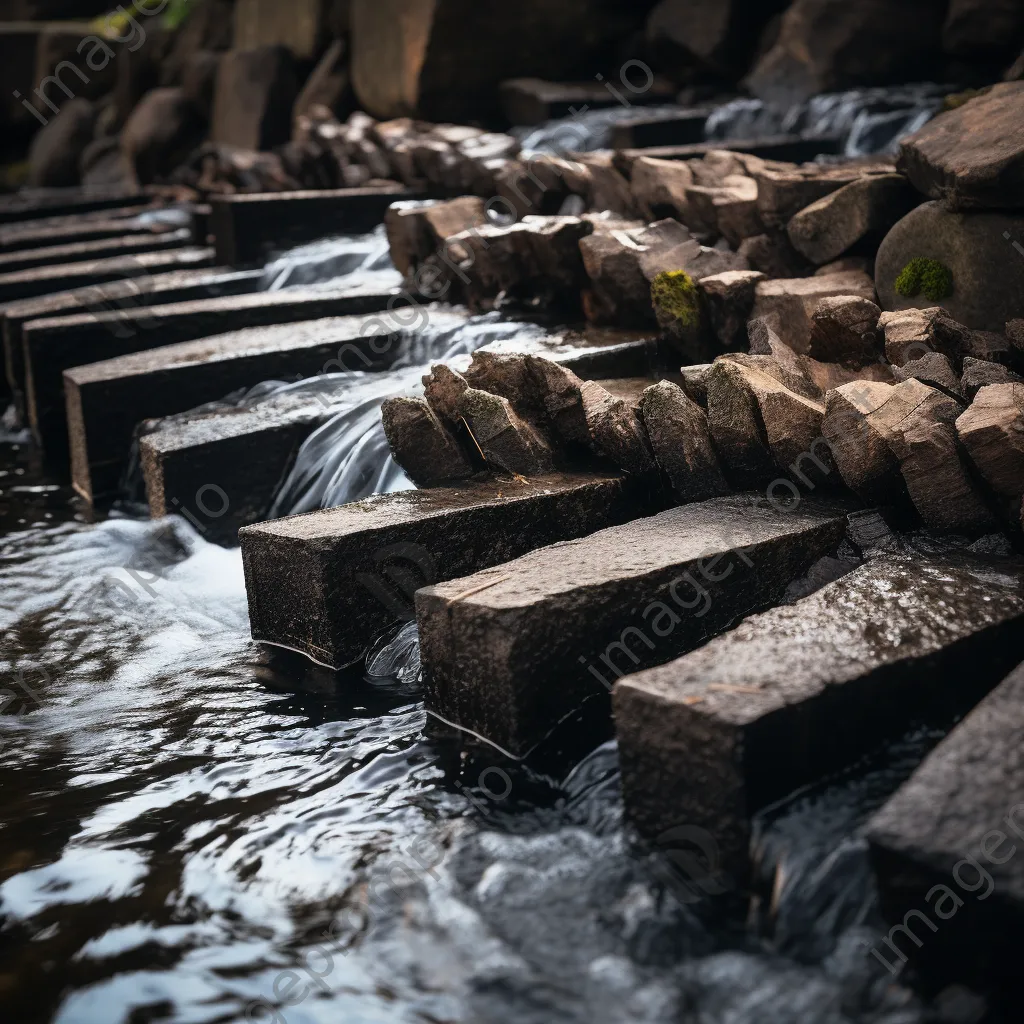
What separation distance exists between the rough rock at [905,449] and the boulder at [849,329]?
3.04 ft

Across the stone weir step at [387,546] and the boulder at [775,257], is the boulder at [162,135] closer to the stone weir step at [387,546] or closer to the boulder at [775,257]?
the boulder at [775,257]

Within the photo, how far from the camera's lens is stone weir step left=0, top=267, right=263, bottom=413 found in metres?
9.42

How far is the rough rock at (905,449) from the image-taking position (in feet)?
13.1

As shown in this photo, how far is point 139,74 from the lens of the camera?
19.4 metres

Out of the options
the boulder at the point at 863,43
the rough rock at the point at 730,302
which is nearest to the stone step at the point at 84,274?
the boulder at the point at 863,43

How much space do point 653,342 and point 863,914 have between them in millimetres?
4126

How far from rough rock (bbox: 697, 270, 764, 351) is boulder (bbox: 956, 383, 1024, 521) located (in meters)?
2.14

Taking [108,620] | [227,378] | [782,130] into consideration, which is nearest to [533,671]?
[108,620]

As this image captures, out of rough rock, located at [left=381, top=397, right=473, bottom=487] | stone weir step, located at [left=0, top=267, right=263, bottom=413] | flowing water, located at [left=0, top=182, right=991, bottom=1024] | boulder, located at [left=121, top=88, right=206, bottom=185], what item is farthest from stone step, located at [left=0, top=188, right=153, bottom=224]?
flowing water, located at [left=0, top=182, right=991, bottom=1024]

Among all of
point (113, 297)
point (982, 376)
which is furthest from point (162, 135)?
point (982, 376)

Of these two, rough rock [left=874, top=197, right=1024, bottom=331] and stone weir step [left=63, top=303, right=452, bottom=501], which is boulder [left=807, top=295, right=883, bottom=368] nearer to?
rough rock [left=874, top=197, right=1024, bottom=331]

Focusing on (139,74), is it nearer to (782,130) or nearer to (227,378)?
(782,130)

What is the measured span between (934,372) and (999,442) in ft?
2.51

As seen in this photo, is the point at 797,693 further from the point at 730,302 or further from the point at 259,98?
the point at 259,98
